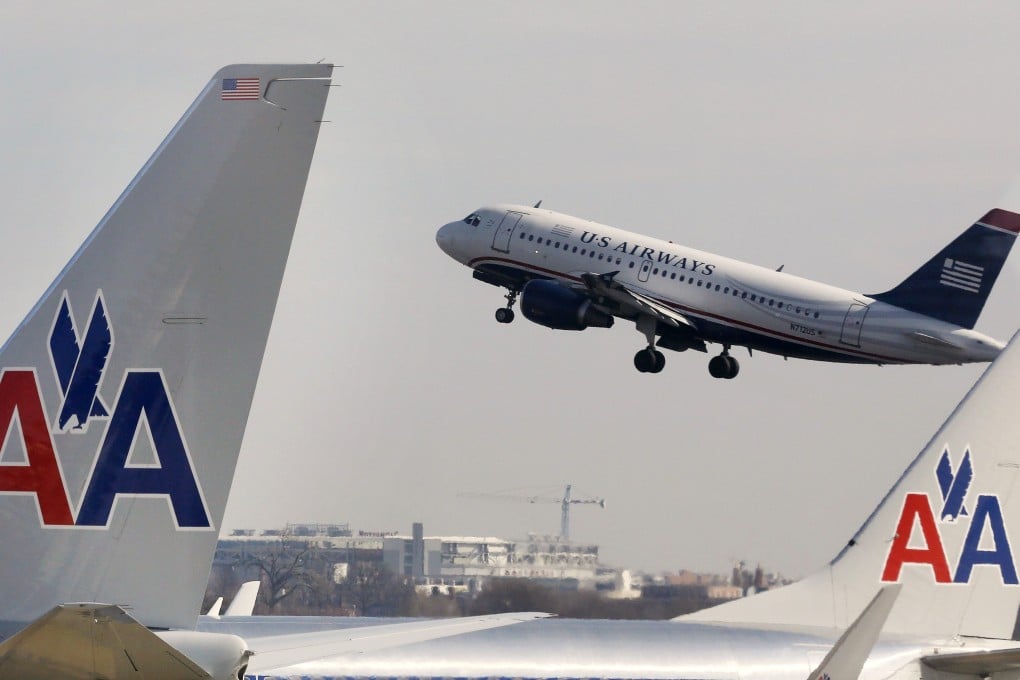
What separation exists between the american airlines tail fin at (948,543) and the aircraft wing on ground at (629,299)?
1170 inches

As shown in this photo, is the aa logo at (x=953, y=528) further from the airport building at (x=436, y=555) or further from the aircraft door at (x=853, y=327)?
the aircraft door at (x=853, y=327)

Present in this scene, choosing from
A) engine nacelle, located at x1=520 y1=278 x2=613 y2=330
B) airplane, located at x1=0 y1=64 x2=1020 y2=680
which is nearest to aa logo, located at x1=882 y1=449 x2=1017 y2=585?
airplane, located at x1=0 y1=64 x2=1020 y2=680

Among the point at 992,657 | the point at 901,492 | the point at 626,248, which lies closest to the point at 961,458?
the point at 901,492

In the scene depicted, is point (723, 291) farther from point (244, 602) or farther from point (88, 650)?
point (88, 650)

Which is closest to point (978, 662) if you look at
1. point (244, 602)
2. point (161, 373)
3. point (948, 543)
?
point (948, 543)

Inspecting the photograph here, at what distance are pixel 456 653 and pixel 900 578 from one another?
486 cm

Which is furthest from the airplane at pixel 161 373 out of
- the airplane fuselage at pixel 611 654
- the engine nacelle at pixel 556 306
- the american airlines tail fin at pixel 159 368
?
the engine nacelle at pixel 556 306

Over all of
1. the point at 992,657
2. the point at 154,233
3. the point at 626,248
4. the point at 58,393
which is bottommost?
the point at 992,657

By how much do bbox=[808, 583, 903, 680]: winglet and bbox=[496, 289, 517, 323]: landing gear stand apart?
38194 mm

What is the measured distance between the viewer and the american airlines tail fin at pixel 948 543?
17.8 meters

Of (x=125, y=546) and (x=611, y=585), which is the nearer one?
(x=125, y=546)

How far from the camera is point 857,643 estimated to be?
1114 centimetres

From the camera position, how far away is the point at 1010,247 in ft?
164

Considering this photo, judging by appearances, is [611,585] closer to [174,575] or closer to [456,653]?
[456,653]
